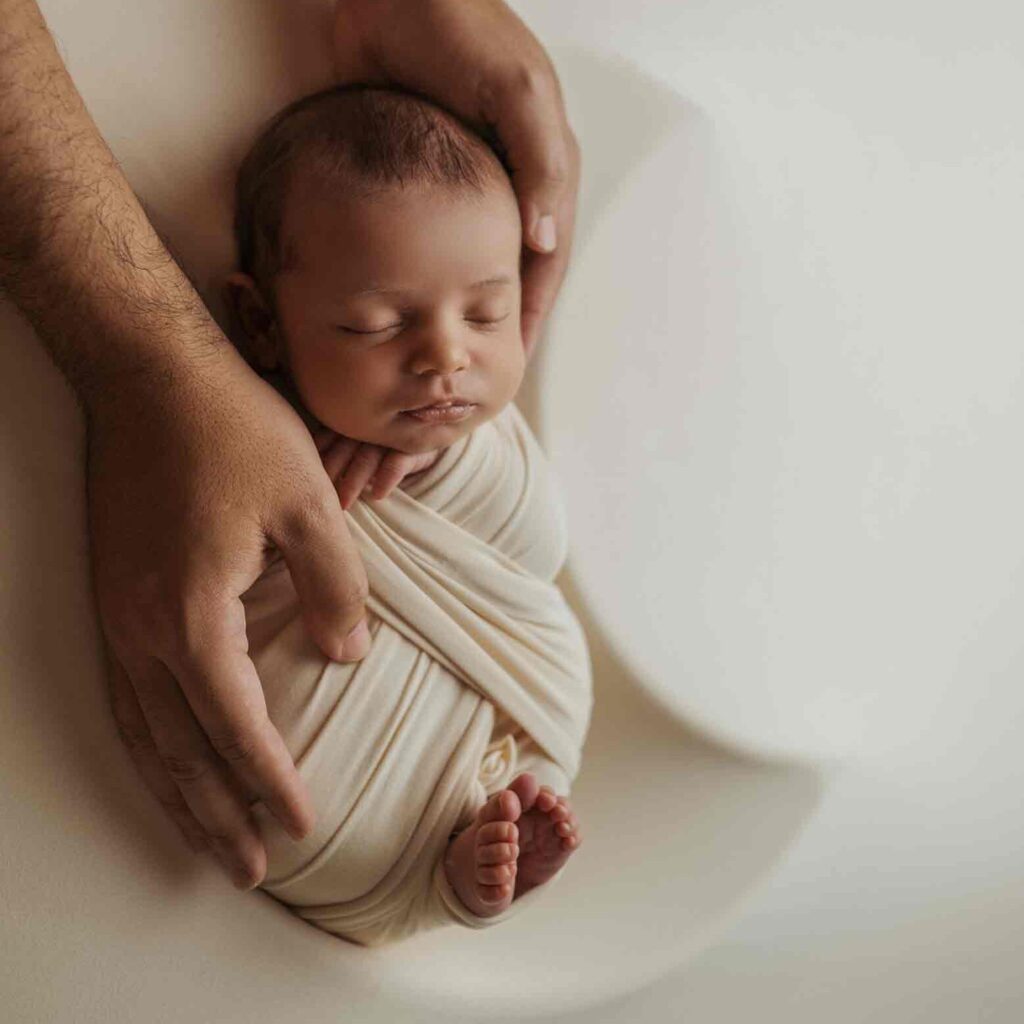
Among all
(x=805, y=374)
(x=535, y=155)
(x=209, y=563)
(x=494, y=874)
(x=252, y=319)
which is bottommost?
(x=494, y=874)

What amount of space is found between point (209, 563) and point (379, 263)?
304 mm

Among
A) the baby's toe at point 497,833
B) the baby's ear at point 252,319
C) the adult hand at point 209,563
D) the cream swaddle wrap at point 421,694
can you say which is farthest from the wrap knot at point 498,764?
the baby's ear at point 252,319

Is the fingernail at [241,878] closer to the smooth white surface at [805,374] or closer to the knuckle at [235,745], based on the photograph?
the knuckle at [235,745]

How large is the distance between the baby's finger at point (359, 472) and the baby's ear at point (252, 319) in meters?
0.12

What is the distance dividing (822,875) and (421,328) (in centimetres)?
98

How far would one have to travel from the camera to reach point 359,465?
4.06ft

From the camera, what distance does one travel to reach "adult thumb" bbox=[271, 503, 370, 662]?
3.67ft

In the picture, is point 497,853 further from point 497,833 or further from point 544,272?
point 544,272

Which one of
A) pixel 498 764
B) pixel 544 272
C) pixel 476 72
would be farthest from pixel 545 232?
pixel 498 764

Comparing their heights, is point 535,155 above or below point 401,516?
above

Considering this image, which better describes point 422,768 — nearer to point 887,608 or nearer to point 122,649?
point 122,649

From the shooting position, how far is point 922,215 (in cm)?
176

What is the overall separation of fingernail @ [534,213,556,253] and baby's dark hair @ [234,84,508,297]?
0.11 meters

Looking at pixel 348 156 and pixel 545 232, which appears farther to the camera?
pixel 545 232
